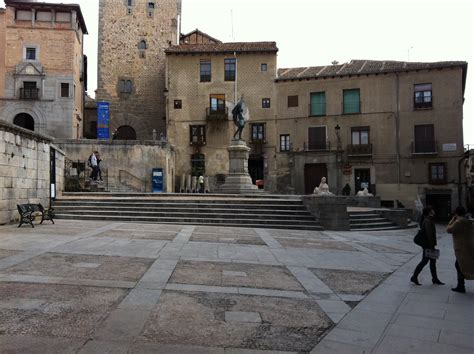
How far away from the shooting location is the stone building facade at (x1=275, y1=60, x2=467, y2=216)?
105ft

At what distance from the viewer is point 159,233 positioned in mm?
11242

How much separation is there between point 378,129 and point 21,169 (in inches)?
1086

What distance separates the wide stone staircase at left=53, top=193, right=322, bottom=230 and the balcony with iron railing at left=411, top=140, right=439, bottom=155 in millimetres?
19817

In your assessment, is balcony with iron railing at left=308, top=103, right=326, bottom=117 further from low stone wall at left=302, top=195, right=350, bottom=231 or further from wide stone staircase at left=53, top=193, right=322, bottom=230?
low stone wall at left=302, top=195, right=350, bottom=231

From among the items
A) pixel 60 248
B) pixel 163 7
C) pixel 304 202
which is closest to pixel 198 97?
pixel 163 7

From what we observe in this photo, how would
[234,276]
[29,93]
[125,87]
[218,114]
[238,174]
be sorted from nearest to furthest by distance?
[234,276] < [238,174] < [29,93] < [218,114] < [125,87]

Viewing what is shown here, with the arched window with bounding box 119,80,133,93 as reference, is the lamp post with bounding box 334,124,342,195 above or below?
below

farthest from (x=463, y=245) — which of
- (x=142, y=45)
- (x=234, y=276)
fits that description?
(x=142, y=45)

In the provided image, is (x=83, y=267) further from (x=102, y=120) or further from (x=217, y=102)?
(x=102, y=120)

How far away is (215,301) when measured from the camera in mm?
5082

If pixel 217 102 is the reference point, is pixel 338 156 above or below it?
below

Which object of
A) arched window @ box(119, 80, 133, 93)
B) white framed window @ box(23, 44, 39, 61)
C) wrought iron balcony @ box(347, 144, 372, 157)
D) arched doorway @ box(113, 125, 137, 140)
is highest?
white framed window @ box(23, 44, 39, 61)

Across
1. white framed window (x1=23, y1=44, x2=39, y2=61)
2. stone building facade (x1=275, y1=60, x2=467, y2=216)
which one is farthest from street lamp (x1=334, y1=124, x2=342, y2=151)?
white framed window (x1=23, y1=44, x2=39, y2=61)

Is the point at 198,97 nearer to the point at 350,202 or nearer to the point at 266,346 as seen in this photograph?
the point at 350,202
